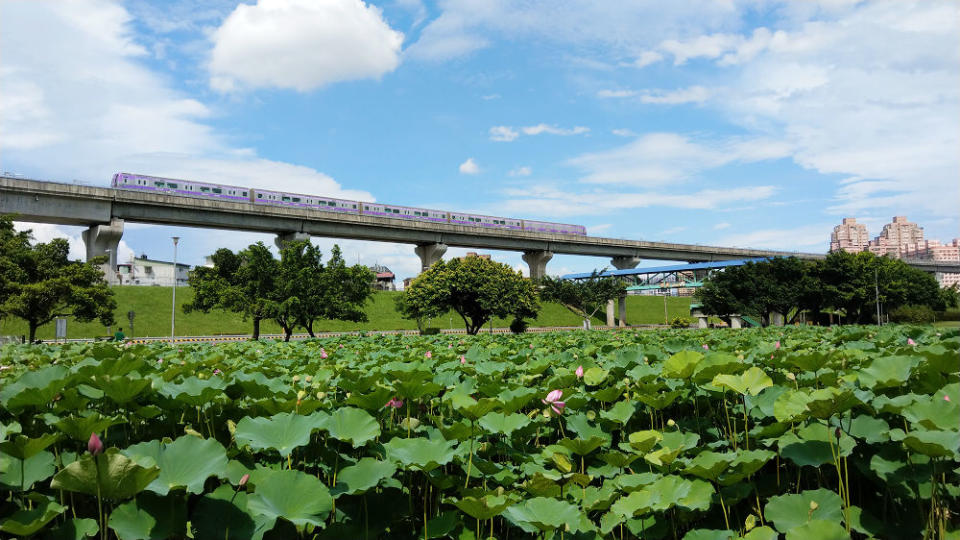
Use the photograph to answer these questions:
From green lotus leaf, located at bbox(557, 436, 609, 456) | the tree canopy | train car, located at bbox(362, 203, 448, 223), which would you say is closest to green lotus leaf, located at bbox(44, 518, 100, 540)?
green lotus leaf, located at bbox(557, 436, 609, 456)

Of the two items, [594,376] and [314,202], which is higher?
[314,202]

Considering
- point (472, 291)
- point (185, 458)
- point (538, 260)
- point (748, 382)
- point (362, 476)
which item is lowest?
point (362, 476)

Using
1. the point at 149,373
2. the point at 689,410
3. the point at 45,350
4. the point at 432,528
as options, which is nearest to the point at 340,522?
the point at 432,528

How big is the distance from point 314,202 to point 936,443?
48.2 meters

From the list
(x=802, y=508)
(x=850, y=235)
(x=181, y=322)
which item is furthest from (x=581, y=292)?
(x=850, y=235)

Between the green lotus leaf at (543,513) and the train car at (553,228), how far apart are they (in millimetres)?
57344

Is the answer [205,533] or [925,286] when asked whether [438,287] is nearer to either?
[205,533]

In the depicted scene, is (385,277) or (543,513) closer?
(543,513)

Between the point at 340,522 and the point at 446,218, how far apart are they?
5210 centimetres

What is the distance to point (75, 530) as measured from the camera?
1574 millimetres

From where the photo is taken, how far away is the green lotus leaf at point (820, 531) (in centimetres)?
139

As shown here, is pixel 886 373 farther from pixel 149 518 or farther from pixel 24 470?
pixel 24 470

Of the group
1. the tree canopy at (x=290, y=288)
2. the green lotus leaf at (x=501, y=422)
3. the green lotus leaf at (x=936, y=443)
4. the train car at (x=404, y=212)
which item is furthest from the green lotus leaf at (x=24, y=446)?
the train car at (x=404, y=212)

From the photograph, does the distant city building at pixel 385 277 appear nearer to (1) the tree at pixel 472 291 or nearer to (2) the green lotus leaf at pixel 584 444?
(1) the tree at pixel 472 291
